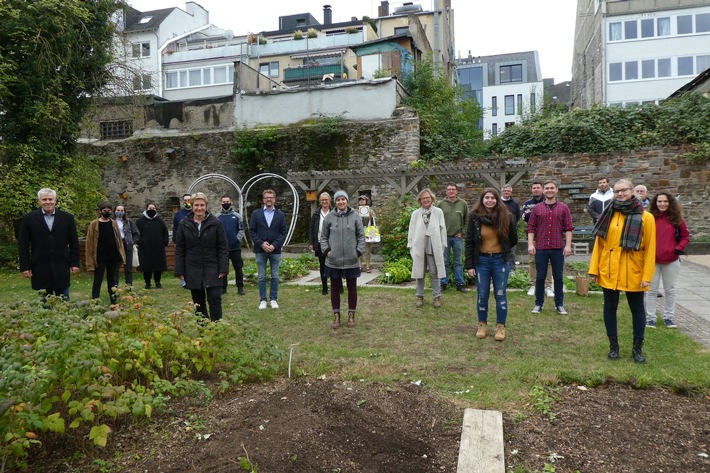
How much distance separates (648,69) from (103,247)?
3397cm

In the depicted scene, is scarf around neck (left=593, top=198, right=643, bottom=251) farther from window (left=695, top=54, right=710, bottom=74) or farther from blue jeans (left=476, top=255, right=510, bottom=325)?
window (left=695, top=54, right=710, bottom=74)

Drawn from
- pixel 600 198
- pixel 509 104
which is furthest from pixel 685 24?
pixel 600 198

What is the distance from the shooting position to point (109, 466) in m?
2.97

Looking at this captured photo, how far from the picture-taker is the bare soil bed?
296cm

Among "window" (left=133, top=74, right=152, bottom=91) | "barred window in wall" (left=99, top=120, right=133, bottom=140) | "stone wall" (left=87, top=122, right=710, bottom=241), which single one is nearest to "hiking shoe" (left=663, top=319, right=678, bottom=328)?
"stone wall" (left=87, top=122, right=710, bottom=241)

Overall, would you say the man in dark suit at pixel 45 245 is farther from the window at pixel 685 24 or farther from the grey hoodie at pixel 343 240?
the window at pixel 685 24

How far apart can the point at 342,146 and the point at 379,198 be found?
7.31 ft

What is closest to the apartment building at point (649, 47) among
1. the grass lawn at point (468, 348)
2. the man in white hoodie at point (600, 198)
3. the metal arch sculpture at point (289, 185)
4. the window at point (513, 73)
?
the metal arch sculpture at point (289, 185)

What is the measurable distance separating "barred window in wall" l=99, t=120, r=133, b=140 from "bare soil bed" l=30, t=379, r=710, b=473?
19.1 metres

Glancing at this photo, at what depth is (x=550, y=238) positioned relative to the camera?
676cm

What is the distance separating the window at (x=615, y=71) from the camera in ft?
104

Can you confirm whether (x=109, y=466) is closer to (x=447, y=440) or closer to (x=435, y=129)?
(x=447, y=440)

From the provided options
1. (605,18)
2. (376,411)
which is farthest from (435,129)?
(605,18)

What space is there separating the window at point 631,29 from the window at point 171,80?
2965cm
